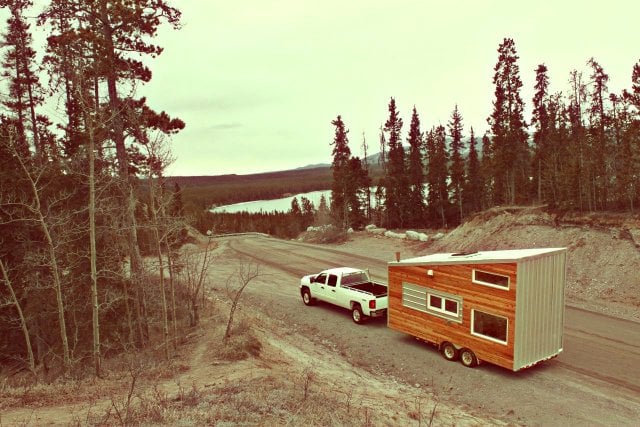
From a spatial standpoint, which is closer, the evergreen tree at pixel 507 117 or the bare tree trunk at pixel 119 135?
the bare tree trunk at pixel 119 135

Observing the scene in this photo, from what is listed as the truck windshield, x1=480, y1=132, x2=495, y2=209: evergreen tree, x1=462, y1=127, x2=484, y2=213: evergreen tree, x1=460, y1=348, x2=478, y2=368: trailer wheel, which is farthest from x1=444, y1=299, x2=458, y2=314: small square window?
x1=462, y1=127, x2=484, y2=213: evergreen tree

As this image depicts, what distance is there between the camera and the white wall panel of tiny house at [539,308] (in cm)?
1184

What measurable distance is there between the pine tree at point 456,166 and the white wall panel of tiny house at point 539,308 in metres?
37.3

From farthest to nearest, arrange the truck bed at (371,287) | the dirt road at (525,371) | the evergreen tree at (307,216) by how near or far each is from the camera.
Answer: the evergreen tree at (307,216), the truck bed at (371,287), the dirt road at (525,371)

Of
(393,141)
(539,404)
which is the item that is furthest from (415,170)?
(539,404)

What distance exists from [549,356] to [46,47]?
20.4 m

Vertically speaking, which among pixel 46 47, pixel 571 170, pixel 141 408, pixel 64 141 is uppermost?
pixel 46 47

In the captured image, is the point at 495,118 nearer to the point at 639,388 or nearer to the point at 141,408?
the point at 639,388

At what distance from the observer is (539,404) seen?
35.8 feet

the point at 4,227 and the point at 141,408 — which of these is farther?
the point at 4,227

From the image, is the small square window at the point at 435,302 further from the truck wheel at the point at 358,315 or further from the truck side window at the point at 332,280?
the truck side window at the point at 332,280

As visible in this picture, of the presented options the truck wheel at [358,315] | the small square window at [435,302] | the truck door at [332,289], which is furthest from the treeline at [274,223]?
the small square window at [435,302]

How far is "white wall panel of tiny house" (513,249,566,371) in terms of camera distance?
11844 mm

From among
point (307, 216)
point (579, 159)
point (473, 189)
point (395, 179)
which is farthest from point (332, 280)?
point (307, 216)
